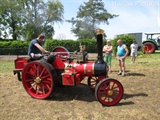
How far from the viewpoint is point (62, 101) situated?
4.87 m

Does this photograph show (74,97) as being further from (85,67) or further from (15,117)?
(15,117)

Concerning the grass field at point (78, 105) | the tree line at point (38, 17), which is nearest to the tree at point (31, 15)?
the tree line at point (38, 17)

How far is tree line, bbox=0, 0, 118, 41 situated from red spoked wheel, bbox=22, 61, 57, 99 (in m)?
37.3

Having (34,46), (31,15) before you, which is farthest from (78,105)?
(31,15)

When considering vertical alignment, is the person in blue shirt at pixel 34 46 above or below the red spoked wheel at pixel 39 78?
above

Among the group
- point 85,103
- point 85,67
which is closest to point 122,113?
point 85,103

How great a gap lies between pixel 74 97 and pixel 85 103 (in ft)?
1.83

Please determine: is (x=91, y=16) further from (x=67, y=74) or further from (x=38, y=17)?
(x=67, y=74)

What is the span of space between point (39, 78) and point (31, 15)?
37789mm

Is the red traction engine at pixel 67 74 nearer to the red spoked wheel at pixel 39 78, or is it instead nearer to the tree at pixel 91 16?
the red spoked wheel at pixel 39 78

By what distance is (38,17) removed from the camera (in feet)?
135

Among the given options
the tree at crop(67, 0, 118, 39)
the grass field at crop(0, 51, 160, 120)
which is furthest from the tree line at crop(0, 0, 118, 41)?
the grass field at crop(0, 51, 160, 120)

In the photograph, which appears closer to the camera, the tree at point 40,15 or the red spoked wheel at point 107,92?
the red spoked wheel at point 107,92

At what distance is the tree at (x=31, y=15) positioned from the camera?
135 feet
